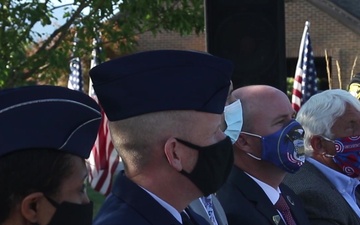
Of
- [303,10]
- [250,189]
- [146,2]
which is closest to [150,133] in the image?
[250,189]

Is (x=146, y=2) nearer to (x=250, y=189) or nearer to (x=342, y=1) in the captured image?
(x=250, y=189)

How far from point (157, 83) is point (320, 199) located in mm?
1987

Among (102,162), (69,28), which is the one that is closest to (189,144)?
(69,28)

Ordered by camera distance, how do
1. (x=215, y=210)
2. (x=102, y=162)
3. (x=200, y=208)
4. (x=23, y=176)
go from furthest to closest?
(x=102, y=162) → (x=215, y=210) → (x=200, y=208) → (x=23, y=176)

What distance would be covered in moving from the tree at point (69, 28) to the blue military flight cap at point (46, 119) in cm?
594

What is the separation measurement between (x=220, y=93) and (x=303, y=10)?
30.3 meters

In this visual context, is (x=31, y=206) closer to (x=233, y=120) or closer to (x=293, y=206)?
(x=233, y=120)

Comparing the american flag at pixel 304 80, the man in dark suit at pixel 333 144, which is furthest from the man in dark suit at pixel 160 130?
the american flag at pixel 304 80

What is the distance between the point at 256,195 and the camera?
15.0 feet

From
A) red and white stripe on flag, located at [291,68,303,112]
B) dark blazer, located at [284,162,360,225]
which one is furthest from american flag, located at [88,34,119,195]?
dark blazer, located at [284,162,360,225]

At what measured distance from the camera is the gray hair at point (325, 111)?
17.3 feet

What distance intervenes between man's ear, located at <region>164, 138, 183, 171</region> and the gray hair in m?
2.14

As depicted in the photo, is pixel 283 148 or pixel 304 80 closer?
pixel 283 148

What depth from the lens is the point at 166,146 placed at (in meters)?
3.24
